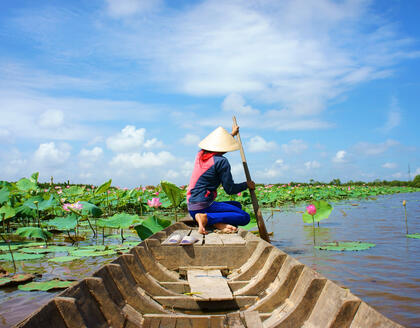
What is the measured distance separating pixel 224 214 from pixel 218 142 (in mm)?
896

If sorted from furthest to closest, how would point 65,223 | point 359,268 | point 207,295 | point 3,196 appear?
point 65,223 < point 3,196 < point 359,268 < point 207,295

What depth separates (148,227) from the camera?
4.93 m

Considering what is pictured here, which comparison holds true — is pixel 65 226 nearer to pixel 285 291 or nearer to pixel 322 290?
pixel 285 291

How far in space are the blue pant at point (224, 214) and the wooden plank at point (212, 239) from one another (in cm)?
36

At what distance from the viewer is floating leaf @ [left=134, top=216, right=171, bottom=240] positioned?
486 cm

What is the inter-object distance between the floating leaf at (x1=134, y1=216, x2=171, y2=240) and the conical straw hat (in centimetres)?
135

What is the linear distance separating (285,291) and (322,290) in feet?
1.29

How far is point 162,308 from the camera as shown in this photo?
7.60ft

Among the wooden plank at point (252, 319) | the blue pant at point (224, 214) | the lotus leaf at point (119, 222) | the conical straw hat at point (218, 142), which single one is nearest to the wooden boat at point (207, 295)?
the wooden plank at point (252, 319)

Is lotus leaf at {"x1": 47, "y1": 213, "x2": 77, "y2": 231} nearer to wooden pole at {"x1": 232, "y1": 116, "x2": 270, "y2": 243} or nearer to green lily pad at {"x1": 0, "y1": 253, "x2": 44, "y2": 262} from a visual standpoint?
green lily pad at {"x1": 0, "y1": 253, "x2": 44, "y2": 262}

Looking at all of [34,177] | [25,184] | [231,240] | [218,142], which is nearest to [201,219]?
[231,240]

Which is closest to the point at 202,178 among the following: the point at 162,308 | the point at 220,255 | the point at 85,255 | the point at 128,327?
the point at 220,255

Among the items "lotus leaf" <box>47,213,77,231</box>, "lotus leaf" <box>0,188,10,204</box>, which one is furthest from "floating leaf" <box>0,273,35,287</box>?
"lotus leaf" <box>0,188,10,204</box>

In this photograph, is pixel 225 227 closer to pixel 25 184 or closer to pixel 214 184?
pixel 214 184
